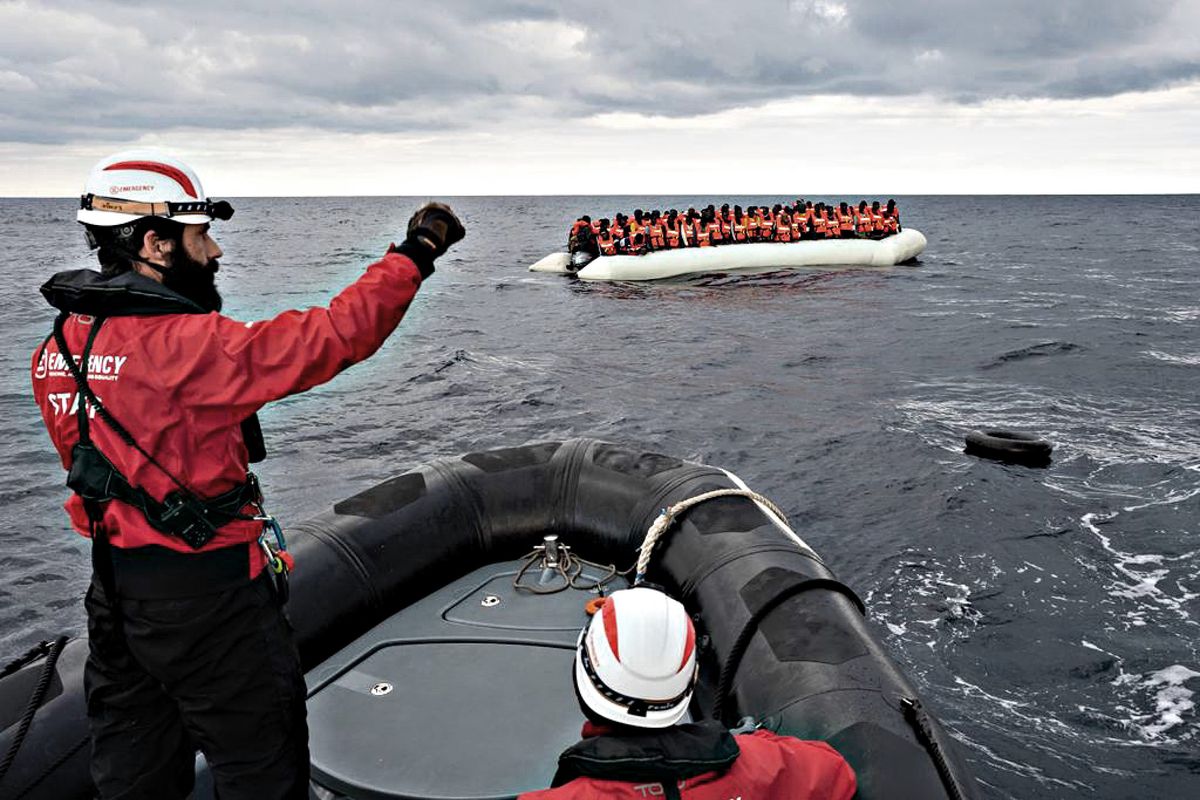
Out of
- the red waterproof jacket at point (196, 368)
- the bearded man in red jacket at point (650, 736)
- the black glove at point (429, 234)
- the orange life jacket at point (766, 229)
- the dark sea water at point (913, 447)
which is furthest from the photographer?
the orange life jacket at point (766, 229)

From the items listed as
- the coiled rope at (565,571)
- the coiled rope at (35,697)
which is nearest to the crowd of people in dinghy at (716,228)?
the coiled rope at (565,571)

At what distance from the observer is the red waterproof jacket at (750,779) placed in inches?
72.7

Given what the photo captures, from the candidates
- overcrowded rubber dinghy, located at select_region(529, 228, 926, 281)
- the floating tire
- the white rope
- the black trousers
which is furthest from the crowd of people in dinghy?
the black trousers

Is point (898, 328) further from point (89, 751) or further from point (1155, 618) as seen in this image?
point (89, 751)

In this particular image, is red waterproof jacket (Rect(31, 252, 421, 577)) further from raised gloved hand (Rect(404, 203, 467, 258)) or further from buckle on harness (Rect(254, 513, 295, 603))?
buckle on harness (Rect(254, 513, 295, 603))

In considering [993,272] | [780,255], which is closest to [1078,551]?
[780,255]

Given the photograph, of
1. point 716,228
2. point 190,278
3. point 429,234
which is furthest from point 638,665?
point 716,228

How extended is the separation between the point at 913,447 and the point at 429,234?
1017cm

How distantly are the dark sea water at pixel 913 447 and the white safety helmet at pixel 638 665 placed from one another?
4.23m

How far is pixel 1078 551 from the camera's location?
8.17 meters

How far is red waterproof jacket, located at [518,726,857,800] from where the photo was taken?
1.85m

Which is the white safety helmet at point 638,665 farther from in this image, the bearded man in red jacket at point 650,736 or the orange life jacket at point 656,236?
the orange life jacket at point 656,236

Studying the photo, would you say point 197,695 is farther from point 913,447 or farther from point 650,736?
point 913,447

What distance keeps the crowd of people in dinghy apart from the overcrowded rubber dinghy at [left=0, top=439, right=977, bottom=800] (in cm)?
2284
